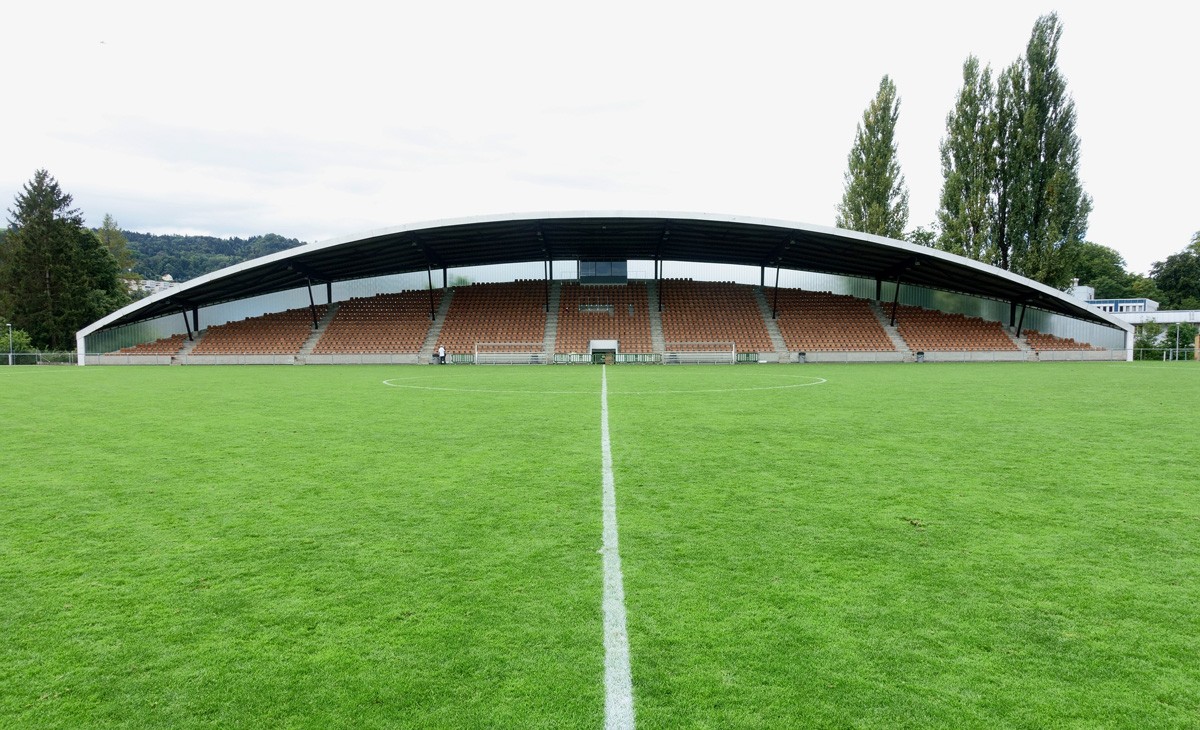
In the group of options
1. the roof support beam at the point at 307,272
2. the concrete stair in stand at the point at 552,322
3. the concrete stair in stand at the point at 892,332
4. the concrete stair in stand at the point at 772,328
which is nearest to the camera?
the concrete stair in stand at the point at 772,328

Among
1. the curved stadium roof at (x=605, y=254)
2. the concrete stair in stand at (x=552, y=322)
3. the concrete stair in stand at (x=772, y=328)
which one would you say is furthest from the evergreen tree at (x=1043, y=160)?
the concrete stair in stand at (x=552, y=322)

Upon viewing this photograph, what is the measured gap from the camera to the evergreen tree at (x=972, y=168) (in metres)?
45.7

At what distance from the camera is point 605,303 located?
4947cm

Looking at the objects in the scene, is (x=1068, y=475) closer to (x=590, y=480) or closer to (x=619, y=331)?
(x=590, y=480)

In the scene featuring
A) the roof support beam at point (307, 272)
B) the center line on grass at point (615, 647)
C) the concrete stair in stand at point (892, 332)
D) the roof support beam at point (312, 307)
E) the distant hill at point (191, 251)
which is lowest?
the center line on grass at point (615, 647)

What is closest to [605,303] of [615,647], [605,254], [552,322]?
[605,254]

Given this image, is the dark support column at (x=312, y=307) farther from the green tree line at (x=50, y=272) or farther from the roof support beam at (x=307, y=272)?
the green tree line at (x=50, y=272)

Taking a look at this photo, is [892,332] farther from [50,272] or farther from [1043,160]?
[50,272]

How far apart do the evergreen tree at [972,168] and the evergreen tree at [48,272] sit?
75078 millimetres

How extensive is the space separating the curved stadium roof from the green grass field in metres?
31.1

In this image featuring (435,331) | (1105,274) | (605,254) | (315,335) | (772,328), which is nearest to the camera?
(772,328)

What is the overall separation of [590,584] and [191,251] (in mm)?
189165

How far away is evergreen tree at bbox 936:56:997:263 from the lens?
4572 cm

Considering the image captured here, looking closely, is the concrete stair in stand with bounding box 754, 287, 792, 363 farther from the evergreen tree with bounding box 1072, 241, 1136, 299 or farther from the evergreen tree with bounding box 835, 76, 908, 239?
the evergreen tree with bounding box 1072, 241, 1136, 299
